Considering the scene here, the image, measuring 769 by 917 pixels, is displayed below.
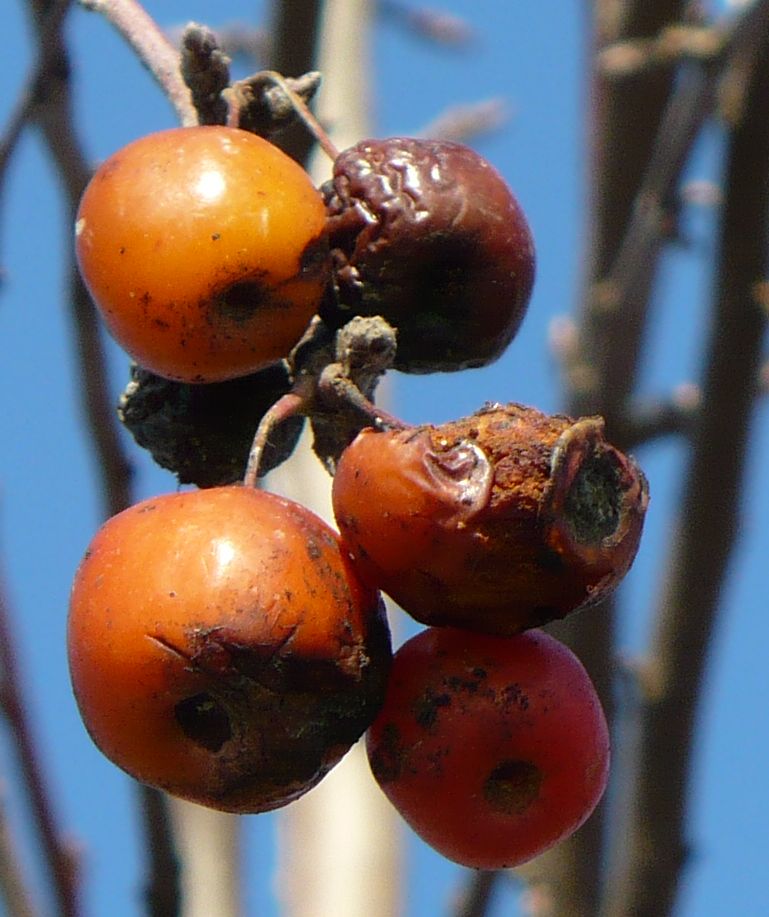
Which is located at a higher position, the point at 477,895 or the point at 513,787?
the point at 513,787

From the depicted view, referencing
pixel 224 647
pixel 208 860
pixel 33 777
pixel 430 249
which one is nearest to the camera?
pixel 224 647

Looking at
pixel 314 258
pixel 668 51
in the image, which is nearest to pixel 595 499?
pixel 314 258

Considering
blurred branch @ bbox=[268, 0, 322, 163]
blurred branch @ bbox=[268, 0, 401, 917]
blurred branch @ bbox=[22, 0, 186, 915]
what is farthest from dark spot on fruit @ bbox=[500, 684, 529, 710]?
blurred branch @ bbox=[268, 0, 322, 163]

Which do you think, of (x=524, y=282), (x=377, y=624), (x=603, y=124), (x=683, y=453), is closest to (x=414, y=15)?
(x=603, y=124)

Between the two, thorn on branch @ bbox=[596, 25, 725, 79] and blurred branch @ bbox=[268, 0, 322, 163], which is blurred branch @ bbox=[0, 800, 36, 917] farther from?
thorn on branch @ bbox=[596, 25, 725, 79]

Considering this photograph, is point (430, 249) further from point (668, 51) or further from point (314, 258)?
point (668, 51)

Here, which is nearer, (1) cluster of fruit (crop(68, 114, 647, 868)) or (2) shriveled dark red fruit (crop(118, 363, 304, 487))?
(1) cluster of fruit (crop(68, 114, 647, 868))
